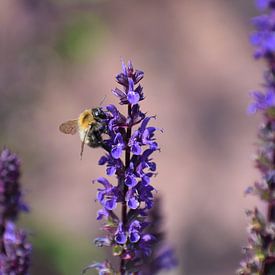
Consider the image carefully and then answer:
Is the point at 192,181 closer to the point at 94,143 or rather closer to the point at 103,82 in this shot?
the point at 103,82

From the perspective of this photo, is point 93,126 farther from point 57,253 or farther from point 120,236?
point 57,253

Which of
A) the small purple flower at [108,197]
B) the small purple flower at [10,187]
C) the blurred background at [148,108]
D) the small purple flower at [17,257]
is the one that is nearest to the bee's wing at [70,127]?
the small purple flower at [10,187]

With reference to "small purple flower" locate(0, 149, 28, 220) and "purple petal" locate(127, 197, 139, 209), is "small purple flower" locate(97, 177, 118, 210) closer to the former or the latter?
"purple petal" locate(127, 197, 139, 209)

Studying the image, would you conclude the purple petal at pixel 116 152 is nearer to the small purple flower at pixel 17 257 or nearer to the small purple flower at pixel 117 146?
the small purple flower at pixel 117 146

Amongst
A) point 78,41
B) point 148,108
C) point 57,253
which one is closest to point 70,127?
point 57,253

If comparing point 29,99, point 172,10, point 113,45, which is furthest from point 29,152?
point 172,10
